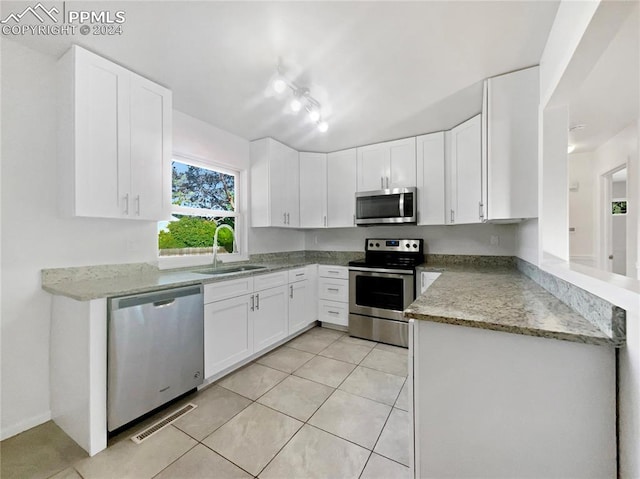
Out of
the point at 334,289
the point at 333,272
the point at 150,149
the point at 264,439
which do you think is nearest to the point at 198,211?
the point at 150,149

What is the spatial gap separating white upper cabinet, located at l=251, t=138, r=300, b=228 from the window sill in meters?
0.51

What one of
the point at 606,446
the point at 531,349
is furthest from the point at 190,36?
the point at 606,446

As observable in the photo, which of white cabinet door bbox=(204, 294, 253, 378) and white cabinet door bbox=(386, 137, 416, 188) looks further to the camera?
white cabinet door bbox=(386, 137, 416, 188)

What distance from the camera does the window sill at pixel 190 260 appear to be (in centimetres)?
246

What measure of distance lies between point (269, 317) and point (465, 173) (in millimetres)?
2525

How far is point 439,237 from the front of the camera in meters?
3.39

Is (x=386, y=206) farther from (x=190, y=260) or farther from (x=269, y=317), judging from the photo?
(x=190, y=260)

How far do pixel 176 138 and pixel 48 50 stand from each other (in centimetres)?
94

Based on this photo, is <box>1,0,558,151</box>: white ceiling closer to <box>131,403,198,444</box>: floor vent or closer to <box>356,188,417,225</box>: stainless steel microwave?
<box>356,188,417,225</box>: stainless steel microwave

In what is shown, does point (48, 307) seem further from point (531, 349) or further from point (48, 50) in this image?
point (531, 349)

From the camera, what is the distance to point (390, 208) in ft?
10.6

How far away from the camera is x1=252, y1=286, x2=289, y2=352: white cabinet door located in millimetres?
2596

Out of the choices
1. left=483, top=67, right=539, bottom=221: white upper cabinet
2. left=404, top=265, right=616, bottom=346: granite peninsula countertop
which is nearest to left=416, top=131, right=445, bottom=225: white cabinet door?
left=483, top=67, right=539, bottom=221: white upper cabinet
